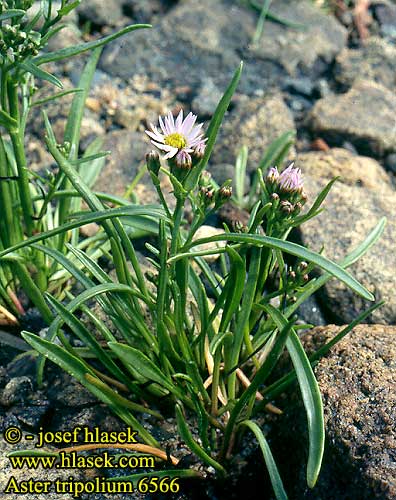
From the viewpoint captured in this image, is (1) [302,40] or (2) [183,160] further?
(1) [302,40]

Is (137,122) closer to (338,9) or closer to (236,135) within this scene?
(236,135)

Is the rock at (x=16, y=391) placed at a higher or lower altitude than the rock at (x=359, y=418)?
higher

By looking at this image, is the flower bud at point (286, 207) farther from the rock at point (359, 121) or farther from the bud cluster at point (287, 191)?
the rock at point (359, 121)

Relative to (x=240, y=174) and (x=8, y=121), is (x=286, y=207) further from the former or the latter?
(x=240, y=174)

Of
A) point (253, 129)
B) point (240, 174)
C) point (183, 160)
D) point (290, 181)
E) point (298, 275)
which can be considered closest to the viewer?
point (183, 160)

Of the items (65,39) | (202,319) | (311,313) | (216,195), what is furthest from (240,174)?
(65,39)

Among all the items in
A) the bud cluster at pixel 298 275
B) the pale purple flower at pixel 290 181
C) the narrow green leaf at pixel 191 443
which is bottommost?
the narrow green leaf at pixel 191 443

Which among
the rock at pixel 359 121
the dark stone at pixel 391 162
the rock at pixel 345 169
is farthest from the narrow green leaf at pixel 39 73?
the dark stone at pixel 391 162

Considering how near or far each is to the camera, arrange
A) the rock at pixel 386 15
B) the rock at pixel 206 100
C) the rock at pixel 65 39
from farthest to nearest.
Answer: the rock at pixel 386 15
the rock at pixel 65 39
the rock at pixel 206 100
